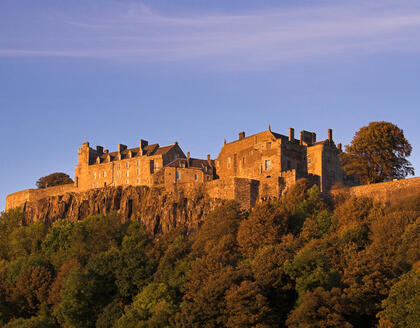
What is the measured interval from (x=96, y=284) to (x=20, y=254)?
20.3 meters

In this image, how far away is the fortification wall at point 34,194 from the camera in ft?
274

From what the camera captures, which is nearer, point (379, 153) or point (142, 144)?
point (379, 153)

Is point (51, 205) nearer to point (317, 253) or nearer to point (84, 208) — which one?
point (84, 208)

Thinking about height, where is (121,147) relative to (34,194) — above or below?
above

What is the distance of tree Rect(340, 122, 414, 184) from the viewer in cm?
5947

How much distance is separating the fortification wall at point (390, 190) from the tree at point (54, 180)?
50.3 m

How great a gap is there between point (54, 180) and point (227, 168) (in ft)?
114

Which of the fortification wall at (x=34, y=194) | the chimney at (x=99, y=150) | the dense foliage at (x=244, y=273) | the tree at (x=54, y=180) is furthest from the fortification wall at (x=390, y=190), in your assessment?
the tree at (x=54, y=180)

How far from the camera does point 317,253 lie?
1812 inches

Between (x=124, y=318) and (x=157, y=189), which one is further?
(x=157, y=189)

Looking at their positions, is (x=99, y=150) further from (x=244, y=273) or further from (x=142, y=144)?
(x=244, y=273)

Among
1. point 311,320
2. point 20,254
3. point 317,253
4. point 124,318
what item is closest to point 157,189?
point 20,254

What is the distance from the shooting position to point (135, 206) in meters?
71.7

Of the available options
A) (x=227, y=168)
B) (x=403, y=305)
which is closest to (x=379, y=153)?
(x=227, y=168)
